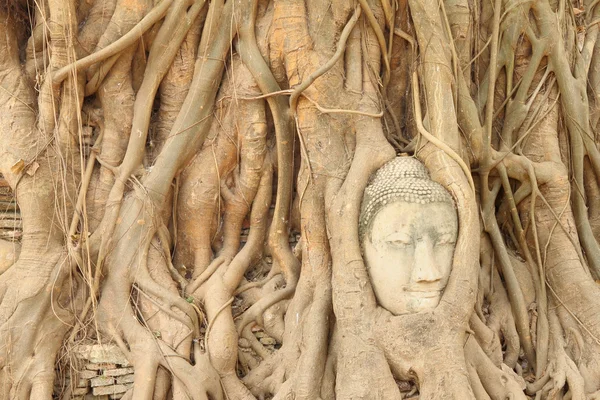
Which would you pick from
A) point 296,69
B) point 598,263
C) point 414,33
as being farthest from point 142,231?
point 598,263

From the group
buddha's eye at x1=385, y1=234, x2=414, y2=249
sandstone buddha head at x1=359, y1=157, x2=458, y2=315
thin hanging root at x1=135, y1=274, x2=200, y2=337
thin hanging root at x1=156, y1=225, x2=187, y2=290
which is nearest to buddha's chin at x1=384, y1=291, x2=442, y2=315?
sandstone buddha head at x1=359, y1=157, x2=458, y2=315

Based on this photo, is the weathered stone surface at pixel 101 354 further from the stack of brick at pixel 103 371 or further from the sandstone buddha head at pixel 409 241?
the sandstone buddha head at pixel 409 241

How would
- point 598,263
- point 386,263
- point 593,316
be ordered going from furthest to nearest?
point 598,263, point 593,316, point 386,263

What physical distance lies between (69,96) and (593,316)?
3.15 m

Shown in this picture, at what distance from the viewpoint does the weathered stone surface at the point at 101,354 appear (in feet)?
11.6

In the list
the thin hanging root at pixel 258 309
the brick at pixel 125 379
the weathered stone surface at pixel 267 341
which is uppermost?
the thin hanging root at pixel 258 309

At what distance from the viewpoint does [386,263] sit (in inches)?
129

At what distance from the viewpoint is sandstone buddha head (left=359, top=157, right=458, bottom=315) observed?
3221mm

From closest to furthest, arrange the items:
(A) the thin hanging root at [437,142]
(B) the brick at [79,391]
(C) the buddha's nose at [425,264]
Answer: (C) the buddha's nose at [425,264]
(A) the thin hanging root at [437,142]
(B) the brick at [79,391]

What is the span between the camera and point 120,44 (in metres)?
3.73

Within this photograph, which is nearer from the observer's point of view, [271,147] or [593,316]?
[593,316]

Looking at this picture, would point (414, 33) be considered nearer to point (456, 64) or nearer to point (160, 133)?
point (456, 64)

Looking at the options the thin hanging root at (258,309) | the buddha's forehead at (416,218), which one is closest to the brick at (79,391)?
the thin hanging root at (258,309)

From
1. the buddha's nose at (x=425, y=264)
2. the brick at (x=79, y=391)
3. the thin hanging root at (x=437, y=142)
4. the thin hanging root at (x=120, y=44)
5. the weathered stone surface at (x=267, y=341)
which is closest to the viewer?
the buddha's nose at (x=425, y=264)
